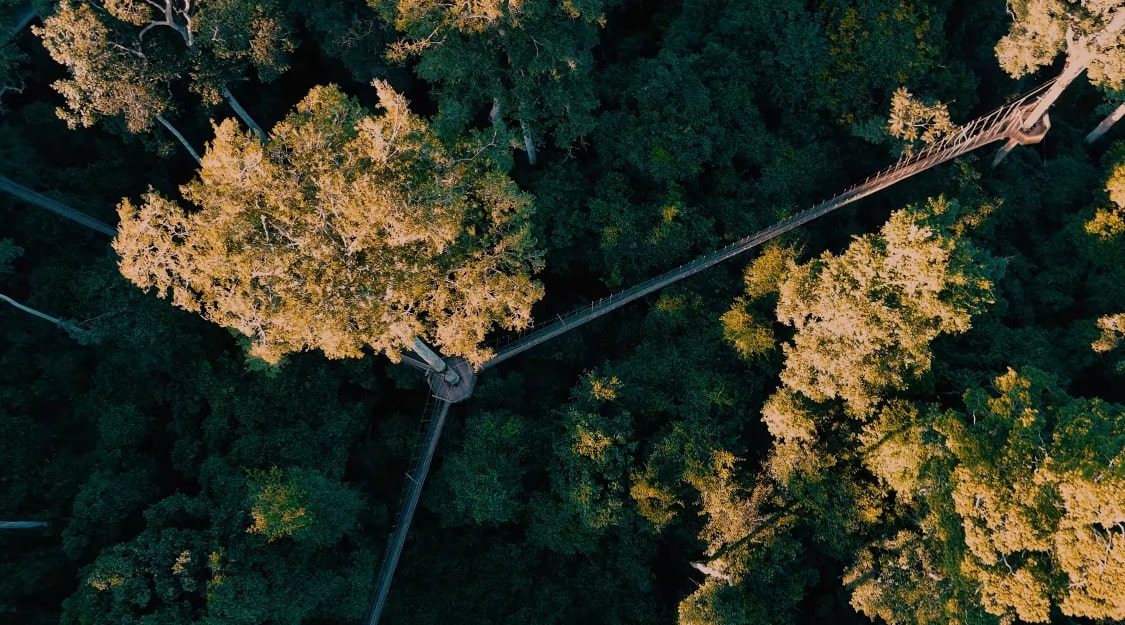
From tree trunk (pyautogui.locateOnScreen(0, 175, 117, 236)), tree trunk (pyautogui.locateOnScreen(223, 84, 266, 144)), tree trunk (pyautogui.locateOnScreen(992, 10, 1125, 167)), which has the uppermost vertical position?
tree trunk (pyautogui.locateOnScreen(992, 10, 1125, 167))

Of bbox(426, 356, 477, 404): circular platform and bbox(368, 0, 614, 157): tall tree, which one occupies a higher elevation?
bbox(368, 0, 614, 157): tall tree

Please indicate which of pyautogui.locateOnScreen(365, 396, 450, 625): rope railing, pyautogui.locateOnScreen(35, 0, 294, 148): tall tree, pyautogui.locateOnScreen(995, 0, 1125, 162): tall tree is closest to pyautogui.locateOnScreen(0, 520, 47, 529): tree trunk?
pyautogui.locateOnScreen(365, 396, 450, 625): rope railing

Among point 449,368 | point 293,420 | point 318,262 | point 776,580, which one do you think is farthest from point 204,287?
point 776,580

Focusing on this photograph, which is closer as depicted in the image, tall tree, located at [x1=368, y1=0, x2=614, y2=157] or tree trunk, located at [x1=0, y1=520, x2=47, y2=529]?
tall tree, located at [x1=368, y1=0, x2=614, y2=157]

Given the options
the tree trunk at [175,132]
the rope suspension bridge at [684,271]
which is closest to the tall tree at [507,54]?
the rope suspension bridge at [684,271]

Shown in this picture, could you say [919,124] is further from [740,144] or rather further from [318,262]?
[318,262]

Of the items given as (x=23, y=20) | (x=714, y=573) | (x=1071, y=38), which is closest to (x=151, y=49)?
(x=23, y=20)

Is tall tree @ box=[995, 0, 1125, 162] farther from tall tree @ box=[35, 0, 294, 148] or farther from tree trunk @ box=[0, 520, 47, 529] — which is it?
tree trunk @ box=[0, 520, 47, 529]
